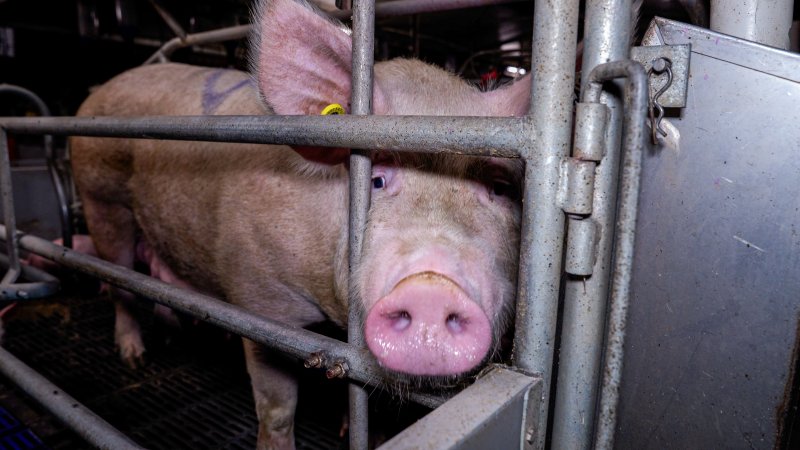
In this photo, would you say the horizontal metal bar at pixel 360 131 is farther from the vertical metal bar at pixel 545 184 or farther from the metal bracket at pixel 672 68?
the metal bracket at pixel 672 68

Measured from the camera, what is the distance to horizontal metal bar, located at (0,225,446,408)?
118 cm

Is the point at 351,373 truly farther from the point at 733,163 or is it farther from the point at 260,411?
the point at 260,411

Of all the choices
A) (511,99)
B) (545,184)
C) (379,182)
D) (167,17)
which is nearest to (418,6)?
(511,99)

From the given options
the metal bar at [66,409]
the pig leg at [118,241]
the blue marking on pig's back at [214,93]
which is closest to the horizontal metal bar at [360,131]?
the metal bar at [66,409]

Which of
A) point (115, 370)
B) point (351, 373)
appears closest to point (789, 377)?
point (351, 373)

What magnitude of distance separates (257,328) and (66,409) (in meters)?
0.75

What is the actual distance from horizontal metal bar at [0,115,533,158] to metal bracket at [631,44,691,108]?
25 centimetres

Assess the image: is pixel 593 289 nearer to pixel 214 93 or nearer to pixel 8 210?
pixel 214 93

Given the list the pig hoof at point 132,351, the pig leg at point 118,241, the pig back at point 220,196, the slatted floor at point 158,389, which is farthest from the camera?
the pig leg at point 118,241

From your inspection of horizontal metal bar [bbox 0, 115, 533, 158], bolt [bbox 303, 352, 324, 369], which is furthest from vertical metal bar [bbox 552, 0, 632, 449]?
bolt [bbox 303, 352, 324, 369]

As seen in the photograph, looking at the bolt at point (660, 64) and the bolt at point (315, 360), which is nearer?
the bolt at point (660, 64)

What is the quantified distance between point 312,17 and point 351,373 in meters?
0.90

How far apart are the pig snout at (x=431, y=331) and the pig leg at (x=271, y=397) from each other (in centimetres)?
131

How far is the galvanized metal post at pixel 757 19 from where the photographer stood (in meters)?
1.06
